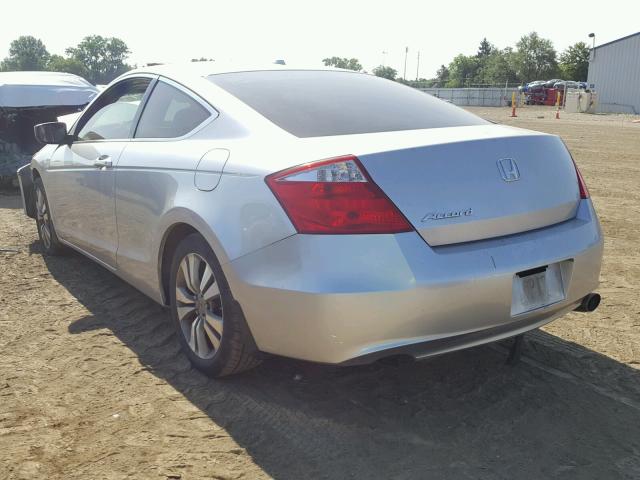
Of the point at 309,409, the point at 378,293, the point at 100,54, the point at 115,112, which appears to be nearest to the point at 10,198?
the point at 115,112

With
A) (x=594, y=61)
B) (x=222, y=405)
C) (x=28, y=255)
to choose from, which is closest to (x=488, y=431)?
(x=222, y=405)

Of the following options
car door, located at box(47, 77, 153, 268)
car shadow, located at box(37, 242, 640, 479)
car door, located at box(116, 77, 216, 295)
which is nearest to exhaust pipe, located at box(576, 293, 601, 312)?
car shadow, located at box(37, 242, 640, 479)

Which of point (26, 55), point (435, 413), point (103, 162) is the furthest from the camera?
point (26, 55)

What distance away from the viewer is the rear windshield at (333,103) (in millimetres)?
3146

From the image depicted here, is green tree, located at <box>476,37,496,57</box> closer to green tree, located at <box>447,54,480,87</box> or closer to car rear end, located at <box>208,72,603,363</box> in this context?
green tree, located at <box>447,54,480,87</box>

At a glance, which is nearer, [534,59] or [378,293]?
[378,293]

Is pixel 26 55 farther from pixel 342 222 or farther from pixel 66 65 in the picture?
pixel 342 222

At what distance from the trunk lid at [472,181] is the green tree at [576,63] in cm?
9761

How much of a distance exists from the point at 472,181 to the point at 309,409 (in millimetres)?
1247

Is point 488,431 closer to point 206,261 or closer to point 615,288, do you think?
point 206,261

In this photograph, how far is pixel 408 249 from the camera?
259 cm

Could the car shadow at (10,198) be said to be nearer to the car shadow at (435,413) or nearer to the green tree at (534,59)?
the car shadow at (435,413)

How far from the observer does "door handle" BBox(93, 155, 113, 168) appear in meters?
4.08

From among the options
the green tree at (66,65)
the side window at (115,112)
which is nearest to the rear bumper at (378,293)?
the side window at (115,112)
